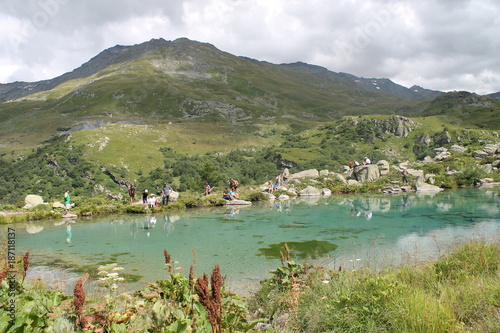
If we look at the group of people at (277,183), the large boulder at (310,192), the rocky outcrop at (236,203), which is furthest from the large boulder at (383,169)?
the rocky outcrop at (236,203)

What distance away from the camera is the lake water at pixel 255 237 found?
Result: 43.3 ft

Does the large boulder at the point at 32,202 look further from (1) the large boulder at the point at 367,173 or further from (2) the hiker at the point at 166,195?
(1) the large boulder at the point at 367,173

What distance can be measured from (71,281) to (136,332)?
339 inches

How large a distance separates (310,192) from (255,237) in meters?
28.2

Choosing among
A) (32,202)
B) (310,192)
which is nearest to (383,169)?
(310,192)

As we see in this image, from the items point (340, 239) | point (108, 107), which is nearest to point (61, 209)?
point (340, 239)

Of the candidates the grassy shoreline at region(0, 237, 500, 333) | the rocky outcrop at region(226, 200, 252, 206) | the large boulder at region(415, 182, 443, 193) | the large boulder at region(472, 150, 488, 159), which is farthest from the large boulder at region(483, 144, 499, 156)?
the grassy shoreline at region(0, 237, 500, 333)

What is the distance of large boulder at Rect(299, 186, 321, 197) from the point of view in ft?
152

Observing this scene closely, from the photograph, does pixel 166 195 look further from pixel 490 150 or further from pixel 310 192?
pixel 490 150

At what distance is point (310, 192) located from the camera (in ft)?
153

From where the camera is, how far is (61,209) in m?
33.3

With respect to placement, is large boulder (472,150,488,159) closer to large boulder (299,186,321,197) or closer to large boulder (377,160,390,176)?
large boulder (377,160,390,176)

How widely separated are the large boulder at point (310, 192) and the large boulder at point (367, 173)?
1007 centimetres

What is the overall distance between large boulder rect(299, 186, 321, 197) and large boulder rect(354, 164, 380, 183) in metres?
Answer: 10.1
